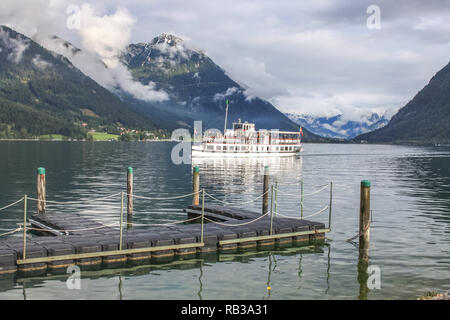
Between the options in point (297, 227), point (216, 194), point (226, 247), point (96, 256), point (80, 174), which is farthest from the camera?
point (80, 174)

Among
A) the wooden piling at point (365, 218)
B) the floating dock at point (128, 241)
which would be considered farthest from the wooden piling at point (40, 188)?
the wooden piling at point (365, 218)

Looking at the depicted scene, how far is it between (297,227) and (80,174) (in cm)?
4602

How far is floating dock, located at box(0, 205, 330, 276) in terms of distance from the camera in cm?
1817

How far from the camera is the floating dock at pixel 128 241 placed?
59.6ft

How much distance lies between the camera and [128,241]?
66.8 ft

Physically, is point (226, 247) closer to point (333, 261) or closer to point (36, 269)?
point (333, 261)

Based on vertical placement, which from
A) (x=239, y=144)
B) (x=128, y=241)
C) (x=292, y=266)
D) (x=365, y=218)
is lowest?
(x=292, y=266)
